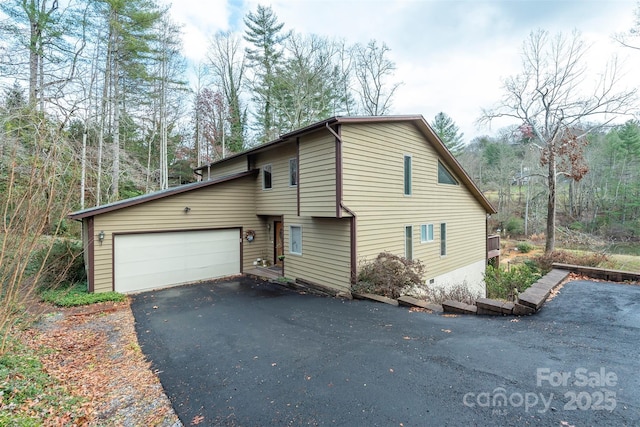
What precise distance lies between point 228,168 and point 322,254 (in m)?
7.41

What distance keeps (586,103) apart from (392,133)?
14.1m

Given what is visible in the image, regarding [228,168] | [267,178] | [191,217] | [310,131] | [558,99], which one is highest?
[558,99]

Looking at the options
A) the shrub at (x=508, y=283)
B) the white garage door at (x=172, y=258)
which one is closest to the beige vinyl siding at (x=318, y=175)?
the white garage door at (x=172, y=258)

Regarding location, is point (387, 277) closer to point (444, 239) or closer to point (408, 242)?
point (408, 242)

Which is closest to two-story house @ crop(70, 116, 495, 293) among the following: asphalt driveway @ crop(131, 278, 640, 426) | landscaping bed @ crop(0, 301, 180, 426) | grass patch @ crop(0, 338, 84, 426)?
asphalt driveway @ crop(131, 278, 640, 426)

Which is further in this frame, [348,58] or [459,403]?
[348,58]

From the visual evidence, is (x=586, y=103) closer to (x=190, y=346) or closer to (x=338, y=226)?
(x=338, y=226)

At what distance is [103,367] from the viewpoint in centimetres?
417

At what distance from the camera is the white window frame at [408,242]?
9.53 meters

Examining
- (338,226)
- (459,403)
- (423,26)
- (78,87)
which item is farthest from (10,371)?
(423,26)

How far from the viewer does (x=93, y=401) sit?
129 inches

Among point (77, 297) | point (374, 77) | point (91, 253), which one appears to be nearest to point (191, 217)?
point (91, 253)

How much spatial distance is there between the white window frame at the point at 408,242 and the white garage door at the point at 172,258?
6.25 m

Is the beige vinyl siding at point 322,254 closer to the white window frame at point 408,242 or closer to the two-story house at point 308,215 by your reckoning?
the two-story house at point 308,215
